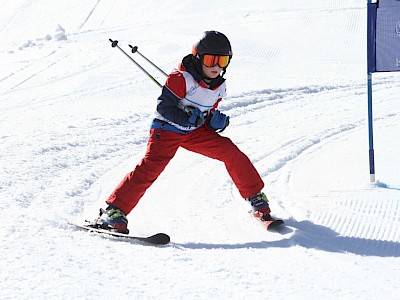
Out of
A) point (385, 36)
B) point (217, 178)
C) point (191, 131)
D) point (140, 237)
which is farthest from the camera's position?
point (217, 178)

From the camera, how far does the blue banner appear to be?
457cm

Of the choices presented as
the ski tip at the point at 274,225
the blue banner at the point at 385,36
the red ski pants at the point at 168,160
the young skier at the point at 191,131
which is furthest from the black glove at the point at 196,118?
the blue banner at the point at 385,36

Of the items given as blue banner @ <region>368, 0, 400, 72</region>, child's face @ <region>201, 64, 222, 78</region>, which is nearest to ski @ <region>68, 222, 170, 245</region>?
child's face @ <region>201, 64, 222, 78</region>

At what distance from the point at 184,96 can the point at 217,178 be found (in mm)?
1112

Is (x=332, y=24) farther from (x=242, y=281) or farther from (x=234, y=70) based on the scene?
(x=242, y=281)

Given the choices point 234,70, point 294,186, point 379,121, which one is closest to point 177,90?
point 294,186

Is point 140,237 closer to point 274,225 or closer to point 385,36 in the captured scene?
point 274,225

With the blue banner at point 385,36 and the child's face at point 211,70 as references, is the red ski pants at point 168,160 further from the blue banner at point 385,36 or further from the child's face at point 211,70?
the blue banner at point 385,36

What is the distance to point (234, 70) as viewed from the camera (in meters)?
9.55

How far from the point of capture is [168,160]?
13.4 feet

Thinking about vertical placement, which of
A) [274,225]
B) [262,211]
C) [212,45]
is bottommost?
[274,225]

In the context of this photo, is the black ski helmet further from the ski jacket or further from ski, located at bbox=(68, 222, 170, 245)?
ski, located at bbox=(68, 222, 170, 245)

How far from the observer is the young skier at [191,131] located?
394 cm

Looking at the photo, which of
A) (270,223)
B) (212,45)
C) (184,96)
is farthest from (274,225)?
(212,45)
